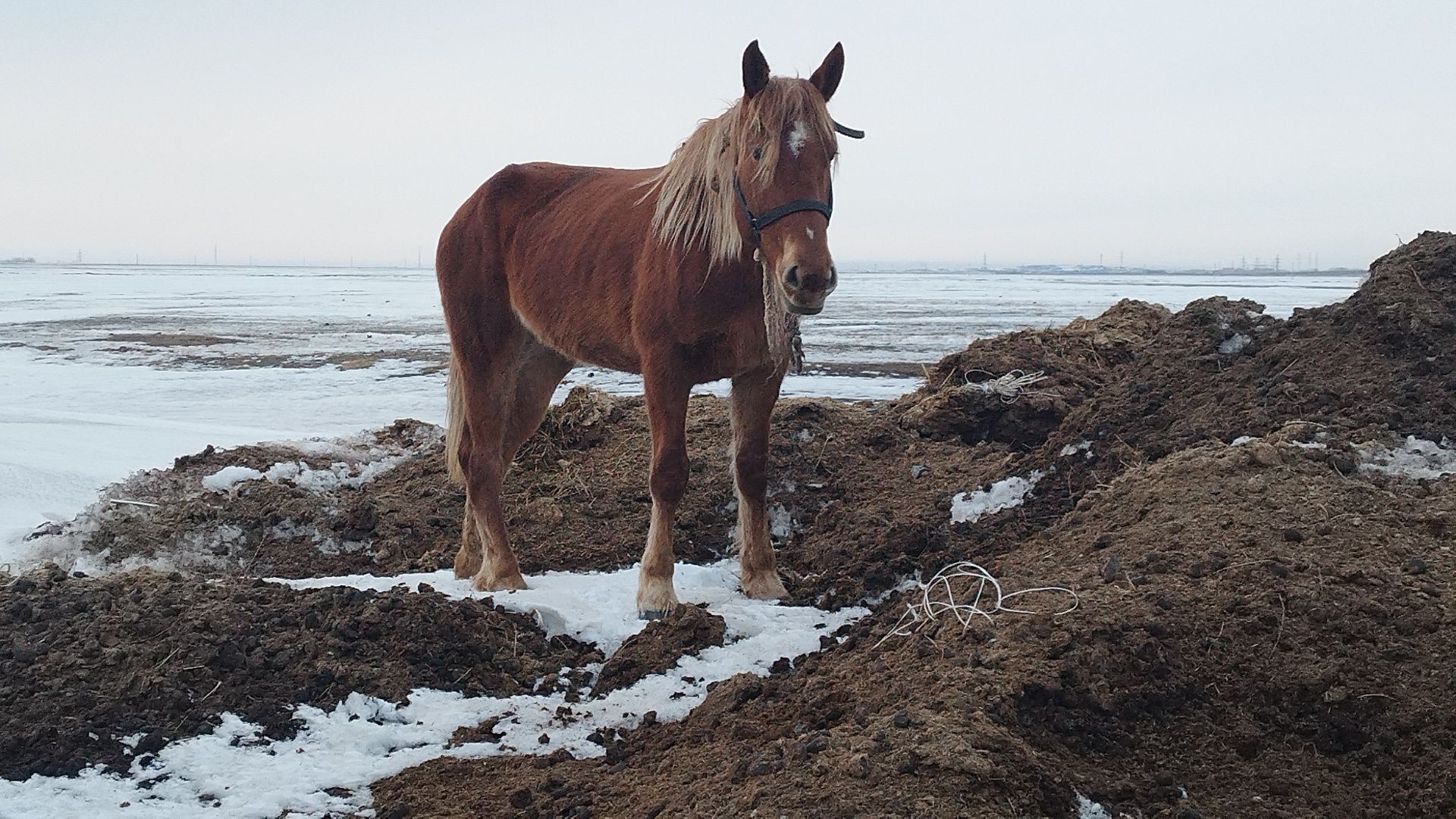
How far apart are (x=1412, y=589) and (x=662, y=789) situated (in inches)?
97.4

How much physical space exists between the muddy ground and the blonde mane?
1.90 m

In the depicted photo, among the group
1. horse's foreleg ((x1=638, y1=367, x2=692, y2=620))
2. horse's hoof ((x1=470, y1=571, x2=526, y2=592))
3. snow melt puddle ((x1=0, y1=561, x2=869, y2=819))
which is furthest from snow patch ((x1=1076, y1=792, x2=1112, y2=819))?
horse's hoof ((x1=470, y1=571, x2=526, y2=592))

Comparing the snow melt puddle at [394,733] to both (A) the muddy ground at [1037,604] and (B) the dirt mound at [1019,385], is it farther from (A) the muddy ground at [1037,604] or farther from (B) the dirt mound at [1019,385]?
(B) the dirt mound at [1019,385]

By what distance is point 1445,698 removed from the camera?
2918 millimetres

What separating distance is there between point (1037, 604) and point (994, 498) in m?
2.40

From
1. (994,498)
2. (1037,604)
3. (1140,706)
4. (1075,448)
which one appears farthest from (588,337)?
(1140,706)

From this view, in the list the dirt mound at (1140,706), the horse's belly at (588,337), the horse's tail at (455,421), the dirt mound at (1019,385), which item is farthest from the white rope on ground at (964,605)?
the dirt mound at (1019,385)

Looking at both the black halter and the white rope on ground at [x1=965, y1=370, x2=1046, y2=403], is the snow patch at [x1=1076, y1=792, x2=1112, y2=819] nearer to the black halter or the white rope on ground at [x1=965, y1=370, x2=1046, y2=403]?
the black halter

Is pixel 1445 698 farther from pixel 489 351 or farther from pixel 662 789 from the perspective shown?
pixel 489 351

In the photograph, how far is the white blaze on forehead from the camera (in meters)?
4.52

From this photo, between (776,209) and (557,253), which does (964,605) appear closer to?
(776,209)

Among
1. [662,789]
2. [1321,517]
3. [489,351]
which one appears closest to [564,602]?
[489,351]

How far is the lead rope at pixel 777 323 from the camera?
15.8ft

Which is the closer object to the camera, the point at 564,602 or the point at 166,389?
the point at 564,602
